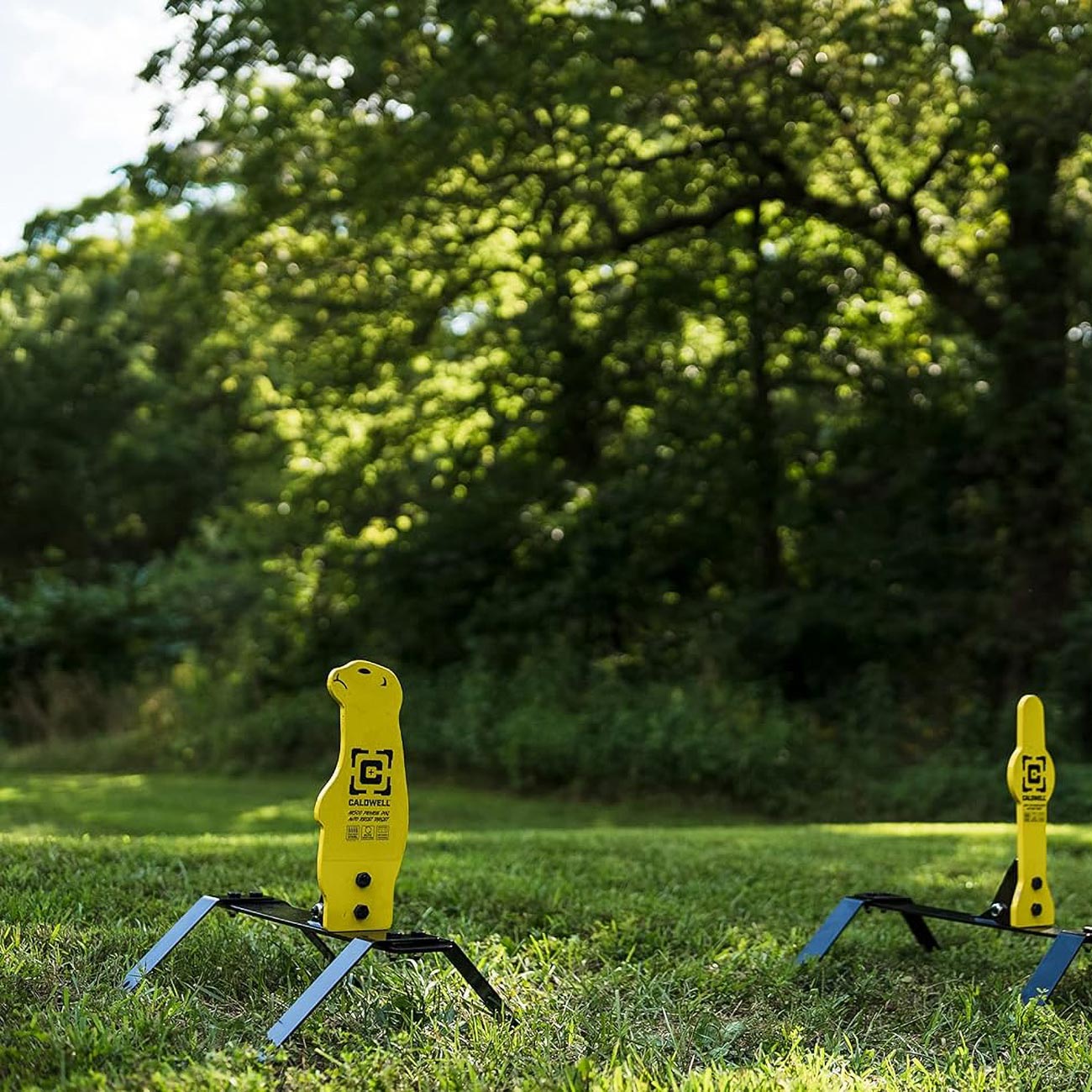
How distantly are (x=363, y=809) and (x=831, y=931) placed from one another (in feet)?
6.58

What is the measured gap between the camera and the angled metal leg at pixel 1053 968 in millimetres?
4844

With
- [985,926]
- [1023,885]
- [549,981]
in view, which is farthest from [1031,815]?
[549,981]

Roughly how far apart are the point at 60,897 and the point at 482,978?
2.14 m

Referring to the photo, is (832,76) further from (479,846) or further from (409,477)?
(479,846)

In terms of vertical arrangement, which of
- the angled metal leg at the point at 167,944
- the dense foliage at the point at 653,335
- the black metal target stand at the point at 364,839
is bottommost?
the angled metal leg at the point at 167,944

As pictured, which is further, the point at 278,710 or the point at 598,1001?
the point at 278,710

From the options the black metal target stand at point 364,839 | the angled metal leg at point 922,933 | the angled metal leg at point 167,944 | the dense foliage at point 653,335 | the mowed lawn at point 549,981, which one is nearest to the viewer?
the mowed lawn at point 549,981

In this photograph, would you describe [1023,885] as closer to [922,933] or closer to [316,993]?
[922,933]

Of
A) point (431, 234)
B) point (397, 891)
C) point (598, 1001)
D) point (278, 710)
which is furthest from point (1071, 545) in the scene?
point (598, 1001)

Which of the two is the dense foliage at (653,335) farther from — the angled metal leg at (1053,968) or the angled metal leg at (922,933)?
the angled metal leg at (1053,968)

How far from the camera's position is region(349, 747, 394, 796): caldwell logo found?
4270 millimetres

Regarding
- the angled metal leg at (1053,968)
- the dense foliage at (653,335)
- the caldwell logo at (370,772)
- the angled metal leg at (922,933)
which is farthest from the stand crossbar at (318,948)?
the dense foliage at (653,335)

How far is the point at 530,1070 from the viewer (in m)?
3.84

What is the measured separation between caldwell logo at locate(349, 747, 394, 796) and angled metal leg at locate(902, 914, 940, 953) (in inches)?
94.5
